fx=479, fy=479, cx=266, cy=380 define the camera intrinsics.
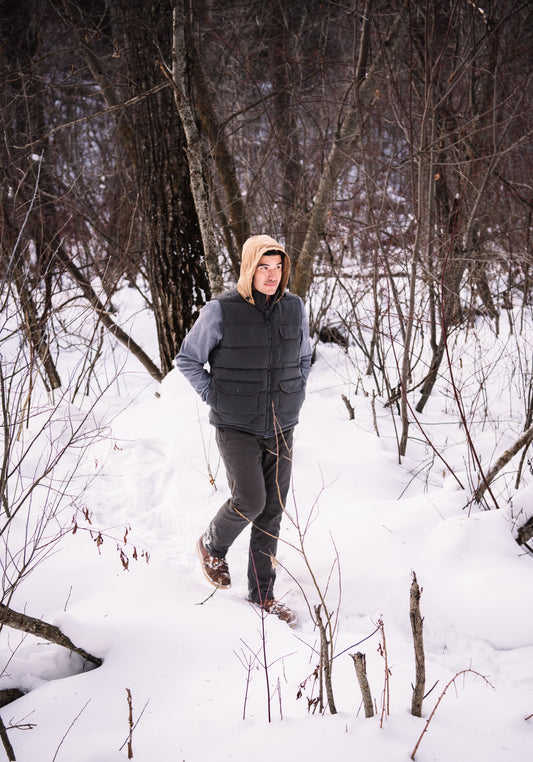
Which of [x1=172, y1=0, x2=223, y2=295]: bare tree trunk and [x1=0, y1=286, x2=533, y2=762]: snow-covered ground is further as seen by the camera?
[x1=172, y1=0, x2=223, y2=295]: bare tree trunk

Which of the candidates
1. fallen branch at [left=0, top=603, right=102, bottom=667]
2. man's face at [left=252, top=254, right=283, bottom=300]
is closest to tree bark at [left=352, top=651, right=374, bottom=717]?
fallen branch at [left=0, top=603, right=102, bottom=667]

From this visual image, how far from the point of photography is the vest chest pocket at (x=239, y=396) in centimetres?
234

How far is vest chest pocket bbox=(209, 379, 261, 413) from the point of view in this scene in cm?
234

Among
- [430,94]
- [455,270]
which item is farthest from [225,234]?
[430,94]

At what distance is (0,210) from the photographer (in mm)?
4043

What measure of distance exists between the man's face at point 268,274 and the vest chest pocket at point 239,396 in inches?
18.1

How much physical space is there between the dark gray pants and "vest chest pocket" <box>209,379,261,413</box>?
129mm

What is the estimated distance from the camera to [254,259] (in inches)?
87.3

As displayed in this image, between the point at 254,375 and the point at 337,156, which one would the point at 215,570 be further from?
the point at 337,156

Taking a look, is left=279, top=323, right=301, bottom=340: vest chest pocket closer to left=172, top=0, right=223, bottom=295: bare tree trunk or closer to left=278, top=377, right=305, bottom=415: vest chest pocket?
left=278, top=377, right=305, bottom=415: vest chest pocket

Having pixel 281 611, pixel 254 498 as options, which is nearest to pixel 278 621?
pixel 281 611

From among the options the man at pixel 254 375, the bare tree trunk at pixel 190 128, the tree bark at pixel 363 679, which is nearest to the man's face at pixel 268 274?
the man at pixel 254 375

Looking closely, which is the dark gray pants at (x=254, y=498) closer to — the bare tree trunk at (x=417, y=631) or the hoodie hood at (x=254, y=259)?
the hoodie hood at (x=254, y=259)

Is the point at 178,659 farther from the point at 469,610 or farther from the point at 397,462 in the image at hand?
the point at 397,462
